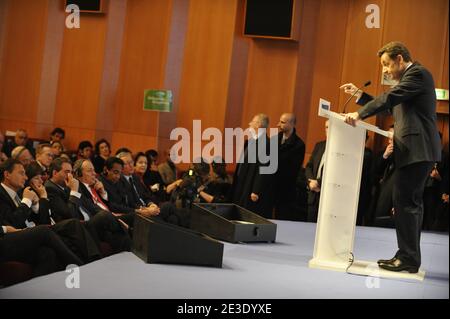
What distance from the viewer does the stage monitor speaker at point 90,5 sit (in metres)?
8.98

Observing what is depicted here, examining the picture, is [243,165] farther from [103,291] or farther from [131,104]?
[103,291]

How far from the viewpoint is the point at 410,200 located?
3.51 meters

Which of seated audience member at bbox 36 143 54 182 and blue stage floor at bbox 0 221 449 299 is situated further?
seated audience member at bbox 36 143 54 182

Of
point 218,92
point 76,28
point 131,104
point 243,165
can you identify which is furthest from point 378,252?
point 76,28

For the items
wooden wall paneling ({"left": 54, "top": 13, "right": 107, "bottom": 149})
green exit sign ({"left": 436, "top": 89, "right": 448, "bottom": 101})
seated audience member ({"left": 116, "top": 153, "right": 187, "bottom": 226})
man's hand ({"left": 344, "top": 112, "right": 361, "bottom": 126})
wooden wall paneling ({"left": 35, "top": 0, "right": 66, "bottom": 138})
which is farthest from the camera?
wooden wall paneling ({"left": 54, "top": 13, "right": 107, "bottom": 149})

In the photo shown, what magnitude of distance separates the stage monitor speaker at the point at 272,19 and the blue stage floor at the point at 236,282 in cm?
479

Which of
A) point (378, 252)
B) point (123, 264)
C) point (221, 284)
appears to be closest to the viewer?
point (221, 284)

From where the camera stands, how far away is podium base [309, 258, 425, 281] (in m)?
3.52

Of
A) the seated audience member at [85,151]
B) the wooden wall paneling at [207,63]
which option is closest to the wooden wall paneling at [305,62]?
the wooden wall paneling at [207,63]

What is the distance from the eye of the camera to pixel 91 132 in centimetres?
908

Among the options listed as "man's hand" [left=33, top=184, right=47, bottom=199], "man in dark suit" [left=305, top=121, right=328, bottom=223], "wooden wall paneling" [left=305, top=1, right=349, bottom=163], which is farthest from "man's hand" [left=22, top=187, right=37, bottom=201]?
"wooden wall paneling" [left=305, top=1, right=349, bottom=163]

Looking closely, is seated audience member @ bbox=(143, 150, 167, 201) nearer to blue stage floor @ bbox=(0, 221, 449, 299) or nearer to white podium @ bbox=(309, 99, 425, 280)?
blue stage floor @ bbox=(0, 221, 449, 299)

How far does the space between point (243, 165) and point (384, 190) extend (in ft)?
4.32

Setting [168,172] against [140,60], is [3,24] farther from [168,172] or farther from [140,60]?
[168,172]
